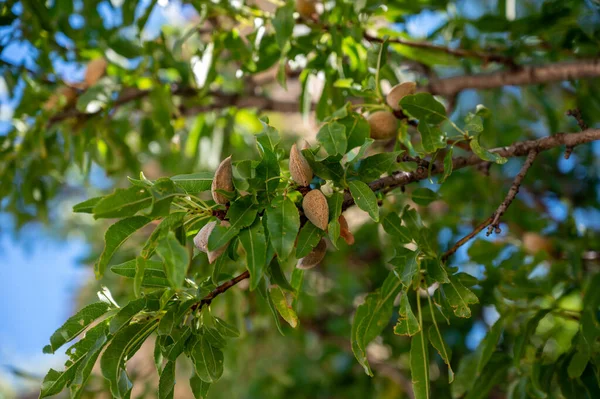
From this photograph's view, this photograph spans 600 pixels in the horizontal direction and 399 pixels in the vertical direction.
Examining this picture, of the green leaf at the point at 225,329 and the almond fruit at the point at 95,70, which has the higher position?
the almond fruit at the point at 95,70

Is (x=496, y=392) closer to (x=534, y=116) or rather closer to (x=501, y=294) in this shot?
(x=501, y=294)

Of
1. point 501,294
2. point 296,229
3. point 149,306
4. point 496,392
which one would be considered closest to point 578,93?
point 501,294

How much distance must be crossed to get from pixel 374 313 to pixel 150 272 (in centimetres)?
30

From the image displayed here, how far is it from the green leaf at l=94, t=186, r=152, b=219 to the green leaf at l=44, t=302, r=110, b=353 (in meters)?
0.15

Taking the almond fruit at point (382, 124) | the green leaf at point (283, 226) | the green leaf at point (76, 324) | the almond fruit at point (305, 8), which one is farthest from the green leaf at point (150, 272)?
the almond fruit at point (305, 8)

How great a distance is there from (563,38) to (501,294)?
58 cm

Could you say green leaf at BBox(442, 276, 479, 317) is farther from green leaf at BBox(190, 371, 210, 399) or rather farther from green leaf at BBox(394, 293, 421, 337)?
green leaf at BBox(190, 371, 210, 399)

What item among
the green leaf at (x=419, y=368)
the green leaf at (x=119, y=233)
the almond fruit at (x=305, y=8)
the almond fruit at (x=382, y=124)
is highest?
the green leaf at (x=119, y=233)

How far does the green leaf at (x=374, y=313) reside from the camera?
0.81 metres

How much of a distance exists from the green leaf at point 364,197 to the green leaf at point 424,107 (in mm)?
167

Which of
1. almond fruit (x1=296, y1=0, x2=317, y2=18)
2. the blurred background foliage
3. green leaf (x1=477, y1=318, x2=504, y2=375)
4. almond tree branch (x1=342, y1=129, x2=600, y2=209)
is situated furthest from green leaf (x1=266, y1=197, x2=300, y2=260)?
almond fruit (x1=296, y1=0, x2=317, y2=18)

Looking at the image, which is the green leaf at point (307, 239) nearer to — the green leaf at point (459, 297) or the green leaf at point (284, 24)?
the green leaf at point (459, 297)

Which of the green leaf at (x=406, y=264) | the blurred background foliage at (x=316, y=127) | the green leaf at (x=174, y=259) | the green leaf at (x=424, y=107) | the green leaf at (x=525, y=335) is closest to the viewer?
the green leaf at (x=174, y=259)

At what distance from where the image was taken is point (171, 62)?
1.30 m
